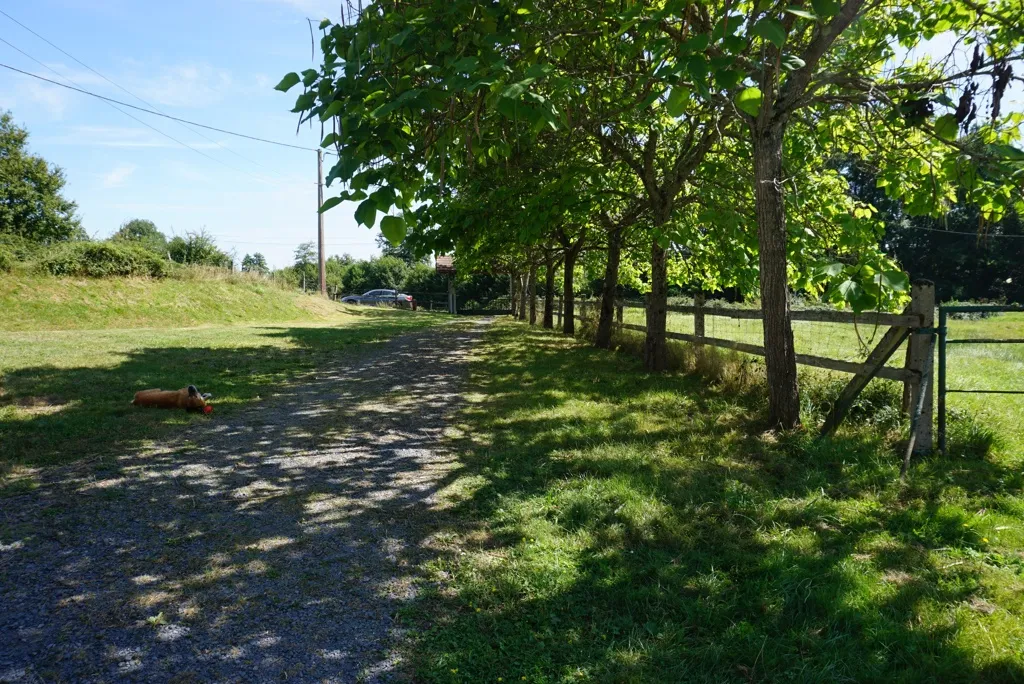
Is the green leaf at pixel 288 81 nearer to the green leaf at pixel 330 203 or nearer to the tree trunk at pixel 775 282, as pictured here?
the green leaf at pixel 330 203

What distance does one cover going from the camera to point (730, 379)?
29.9 ft

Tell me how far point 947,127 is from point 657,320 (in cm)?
661

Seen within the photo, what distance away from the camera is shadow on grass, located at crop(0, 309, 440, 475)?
19.6ft

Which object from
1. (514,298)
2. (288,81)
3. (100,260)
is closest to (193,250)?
(100,260)

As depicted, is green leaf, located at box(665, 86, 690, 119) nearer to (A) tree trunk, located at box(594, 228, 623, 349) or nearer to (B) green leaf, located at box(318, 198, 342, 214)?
(B) green leaf, located at box(318, 198, 342, 214)

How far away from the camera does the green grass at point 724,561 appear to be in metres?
2.87

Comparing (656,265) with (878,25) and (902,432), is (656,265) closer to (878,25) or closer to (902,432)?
(878,25)

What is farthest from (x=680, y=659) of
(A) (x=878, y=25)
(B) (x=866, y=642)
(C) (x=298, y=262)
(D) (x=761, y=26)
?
(C) (x=298, y=262)

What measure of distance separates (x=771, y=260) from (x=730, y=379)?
283 cm

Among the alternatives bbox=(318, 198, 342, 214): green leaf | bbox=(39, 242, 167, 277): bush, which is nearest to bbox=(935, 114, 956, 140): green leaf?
bbox=(318, 198, 342, 214): green leaf

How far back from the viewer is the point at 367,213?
299 centimetres

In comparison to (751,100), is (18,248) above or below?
above

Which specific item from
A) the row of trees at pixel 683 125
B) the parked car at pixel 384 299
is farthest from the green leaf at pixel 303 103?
the parked car at pixel 384 299

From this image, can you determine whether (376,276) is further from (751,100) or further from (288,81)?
(751,100)
